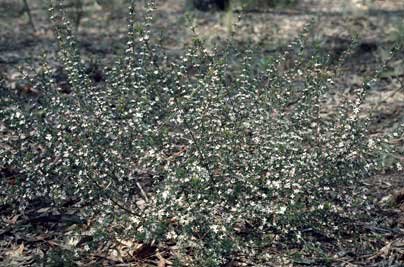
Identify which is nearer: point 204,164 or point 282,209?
point 282,209

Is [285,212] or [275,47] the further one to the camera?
[275,47]

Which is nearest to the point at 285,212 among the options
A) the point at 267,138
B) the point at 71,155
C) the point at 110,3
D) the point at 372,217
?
the point at 267,138

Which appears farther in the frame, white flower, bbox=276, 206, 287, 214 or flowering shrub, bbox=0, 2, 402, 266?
flowering shrub, bbox=0, 2, 402, 266

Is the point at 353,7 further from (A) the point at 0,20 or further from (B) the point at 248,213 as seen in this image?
(B) the point at 248,213

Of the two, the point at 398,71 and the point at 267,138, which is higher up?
the point at 267,138

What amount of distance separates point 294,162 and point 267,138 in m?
0.25

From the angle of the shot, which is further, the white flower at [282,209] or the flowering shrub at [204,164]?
the flowering shrub at [204,164]

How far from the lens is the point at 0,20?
7.55m

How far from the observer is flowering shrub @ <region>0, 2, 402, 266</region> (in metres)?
2.97

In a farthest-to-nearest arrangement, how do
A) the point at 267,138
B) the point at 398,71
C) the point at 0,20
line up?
the point at 0,20 → the point at 398,71 → the point at 267,138

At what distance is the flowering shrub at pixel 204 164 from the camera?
2967 mm

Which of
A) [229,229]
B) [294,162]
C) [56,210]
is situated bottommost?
[56,210]

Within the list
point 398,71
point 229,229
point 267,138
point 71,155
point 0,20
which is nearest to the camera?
point 229,229

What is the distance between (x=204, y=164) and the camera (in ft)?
10.3
